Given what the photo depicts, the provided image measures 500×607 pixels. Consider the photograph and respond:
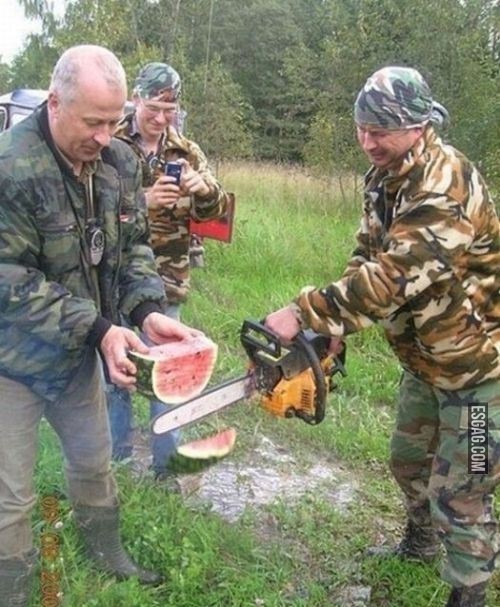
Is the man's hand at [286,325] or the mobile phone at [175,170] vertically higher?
the mobile phone at [175,170]

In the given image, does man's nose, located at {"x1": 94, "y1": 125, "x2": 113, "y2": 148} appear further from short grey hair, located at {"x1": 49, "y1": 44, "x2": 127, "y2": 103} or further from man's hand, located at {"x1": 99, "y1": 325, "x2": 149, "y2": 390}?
man's hand, located at {"x1": 99, "y1": 325, "x2": 149, "y2": 390}

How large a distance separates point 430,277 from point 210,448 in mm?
1599

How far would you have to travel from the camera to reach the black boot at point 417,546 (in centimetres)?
336

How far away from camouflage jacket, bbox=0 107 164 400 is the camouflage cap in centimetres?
99

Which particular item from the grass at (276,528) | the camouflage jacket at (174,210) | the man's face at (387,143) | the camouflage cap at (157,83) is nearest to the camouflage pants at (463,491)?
the grass at (276,528)

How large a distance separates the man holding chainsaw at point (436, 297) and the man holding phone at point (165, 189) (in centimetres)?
98

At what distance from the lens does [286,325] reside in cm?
272

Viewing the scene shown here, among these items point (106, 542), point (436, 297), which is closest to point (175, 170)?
point (436, 297)

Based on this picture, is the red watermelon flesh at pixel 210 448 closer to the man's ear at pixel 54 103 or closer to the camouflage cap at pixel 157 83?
the camouflage cap at pixel 157 83

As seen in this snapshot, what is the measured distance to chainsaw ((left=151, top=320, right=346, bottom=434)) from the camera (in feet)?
9.03

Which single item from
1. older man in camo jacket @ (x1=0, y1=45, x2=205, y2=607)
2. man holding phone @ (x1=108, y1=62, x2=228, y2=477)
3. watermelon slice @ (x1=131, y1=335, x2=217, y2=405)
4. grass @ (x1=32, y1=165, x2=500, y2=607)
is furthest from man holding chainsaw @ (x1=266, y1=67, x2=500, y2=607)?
man holding phone @ (x1=108, y1=62, x2=228, y2=477)

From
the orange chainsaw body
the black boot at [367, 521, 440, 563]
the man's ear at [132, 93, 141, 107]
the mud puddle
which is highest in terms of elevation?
the man's ear at [132, 93, 141, 107]

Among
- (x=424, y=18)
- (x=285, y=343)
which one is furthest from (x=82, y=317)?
(x=424, y=18)

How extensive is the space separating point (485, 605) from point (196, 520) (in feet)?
4.13
